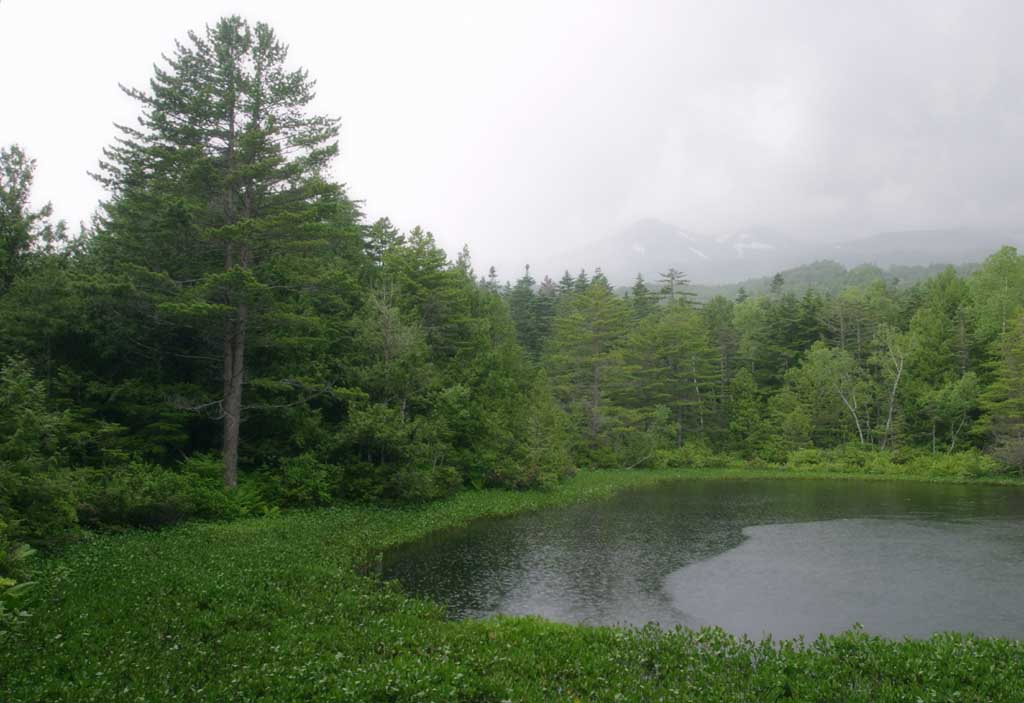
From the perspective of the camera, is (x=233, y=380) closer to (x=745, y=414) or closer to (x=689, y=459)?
(x=689, y=459)

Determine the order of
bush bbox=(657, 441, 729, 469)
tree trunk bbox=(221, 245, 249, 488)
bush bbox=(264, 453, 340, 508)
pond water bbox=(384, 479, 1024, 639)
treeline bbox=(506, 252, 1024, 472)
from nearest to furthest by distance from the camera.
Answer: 1. pond water bbox=(384, 479, 1024, 639)
2. tree trunk bbox=(221, 245, 249, 488)
3. bush bbox=(264, 453, 340, 508)
4. treeline bbox=(506, 252, 1024, 472)
5. bush bbox=(657, 441, 729, 469)

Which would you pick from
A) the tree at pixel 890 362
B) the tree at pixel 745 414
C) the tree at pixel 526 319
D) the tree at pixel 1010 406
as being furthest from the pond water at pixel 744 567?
the tree at pixel 526 319

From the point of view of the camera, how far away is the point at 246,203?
2155cm

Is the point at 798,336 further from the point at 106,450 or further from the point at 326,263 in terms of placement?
the point at 106,450

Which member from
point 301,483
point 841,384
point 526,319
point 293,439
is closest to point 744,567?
point 301,483

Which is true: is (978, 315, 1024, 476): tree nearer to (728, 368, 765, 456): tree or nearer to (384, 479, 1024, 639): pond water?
Result: (384, 479, 1024, 639): pond water

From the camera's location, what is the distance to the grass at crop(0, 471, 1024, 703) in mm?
8125

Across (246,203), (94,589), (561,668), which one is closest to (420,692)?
(561,668)

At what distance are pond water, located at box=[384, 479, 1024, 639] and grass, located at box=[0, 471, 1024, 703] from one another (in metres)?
2.65

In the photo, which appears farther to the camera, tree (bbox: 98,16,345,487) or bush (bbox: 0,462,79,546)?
tree (bbox: 98,16,345,487)

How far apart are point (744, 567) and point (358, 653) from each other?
1389cm

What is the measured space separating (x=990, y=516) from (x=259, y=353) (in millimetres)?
34011

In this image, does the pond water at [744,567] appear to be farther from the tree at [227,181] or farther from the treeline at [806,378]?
the treeline at [806,378]

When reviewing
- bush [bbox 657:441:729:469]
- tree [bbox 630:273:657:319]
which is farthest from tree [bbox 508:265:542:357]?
bush [bbox 657:441:729:469]
